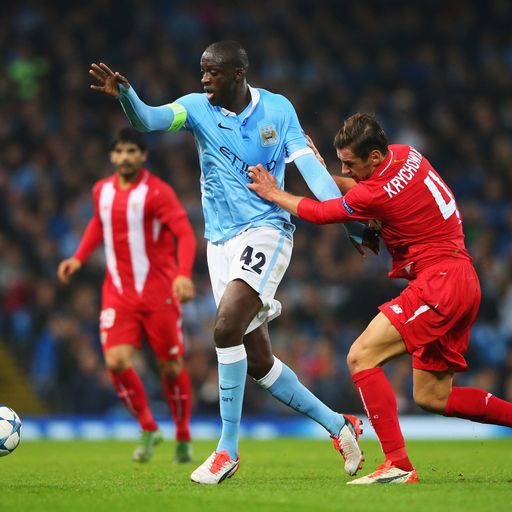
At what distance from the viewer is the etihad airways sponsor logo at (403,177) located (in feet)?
21.7

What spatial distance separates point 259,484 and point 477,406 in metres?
1.43

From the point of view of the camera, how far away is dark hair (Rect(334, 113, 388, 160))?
6680 mm

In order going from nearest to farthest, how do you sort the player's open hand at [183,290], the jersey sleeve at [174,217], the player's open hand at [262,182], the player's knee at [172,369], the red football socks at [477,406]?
the red football socks at [477,406]
the player's open hand at [262,182]
the player's open hand at [183,290]
the jersey sleeve at [174,217]
the player's knee at [172,369]

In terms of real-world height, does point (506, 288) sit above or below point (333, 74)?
below

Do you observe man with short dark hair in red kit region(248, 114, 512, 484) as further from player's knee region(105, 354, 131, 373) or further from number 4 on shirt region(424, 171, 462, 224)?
player's knee region(105, 354, 131, 373)

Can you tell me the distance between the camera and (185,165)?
671 inches

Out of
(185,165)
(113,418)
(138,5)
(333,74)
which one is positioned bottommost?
(113,418)

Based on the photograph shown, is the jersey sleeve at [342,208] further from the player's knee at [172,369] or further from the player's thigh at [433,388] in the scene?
the player's knee at [172,369]

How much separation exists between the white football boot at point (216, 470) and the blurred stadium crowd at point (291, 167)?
7190 mm

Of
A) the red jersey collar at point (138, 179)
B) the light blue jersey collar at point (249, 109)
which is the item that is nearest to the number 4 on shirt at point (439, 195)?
the light blue jersey collar at point (249, 109)

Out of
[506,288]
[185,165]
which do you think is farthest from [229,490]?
[185,165]

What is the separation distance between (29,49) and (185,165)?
4.10 m

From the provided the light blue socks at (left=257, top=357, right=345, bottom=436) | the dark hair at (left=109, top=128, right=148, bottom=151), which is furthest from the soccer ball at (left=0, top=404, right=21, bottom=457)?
the dark hair at (left=109, top=128, right=148, bottom=151)

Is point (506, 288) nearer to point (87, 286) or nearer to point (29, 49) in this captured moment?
point (87, 286)
